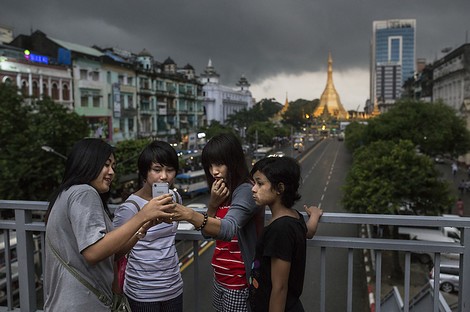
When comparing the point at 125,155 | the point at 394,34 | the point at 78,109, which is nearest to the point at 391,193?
the point at 125,155

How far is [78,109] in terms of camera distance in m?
36.3

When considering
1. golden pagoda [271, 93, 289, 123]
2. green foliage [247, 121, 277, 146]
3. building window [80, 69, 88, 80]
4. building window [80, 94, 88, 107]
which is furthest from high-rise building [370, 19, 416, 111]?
building window [80, 94, 88, 107]

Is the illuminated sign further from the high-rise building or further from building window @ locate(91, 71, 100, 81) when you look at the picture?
the high-rise building

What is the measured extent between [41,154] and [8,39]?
24.0m

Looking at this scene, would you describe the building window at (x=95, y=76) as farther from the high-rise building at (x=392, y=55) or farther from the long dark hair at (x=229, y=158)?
the high-rise building at (x=392, y=55)

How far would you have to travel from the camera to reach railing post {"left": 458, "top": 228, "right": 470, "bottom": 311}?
2974 millimetres

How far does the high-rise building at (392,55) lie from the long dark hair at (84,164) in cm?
15961

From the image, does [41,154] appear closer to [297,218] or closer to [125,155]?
[125,155]

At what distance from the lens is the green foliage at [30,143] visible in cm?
1942

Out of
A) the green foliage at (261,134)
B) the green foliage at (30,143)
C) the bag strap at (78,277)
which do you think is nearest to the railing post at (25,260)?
the bag strap at (78,277)

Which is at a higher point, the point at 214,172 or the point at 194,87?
the point at 194,87

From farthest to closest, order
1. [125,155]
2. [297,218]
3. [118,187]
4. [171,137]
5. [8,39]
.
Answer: [171,137]
[8,39]
[125,155]
[118,187]
[297,218]

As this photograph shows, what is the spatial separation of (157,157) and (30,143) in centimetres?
1956

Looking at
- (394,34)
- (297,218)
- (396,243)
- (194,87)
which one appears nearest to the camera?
(297,218)
